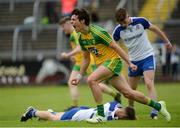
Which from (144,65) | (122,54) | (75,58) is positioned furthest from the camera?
(75,58)

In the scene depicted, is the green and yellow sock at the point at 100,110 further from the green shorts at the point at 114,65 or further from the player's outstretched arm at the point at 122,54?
the player's outstretched arm at the point at 122,54

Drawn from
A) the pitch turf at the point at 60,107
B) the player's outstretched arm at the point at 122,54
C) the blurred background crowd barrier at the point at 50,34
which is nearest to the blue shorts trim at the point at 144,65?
the pitch turf at the point at 60,107

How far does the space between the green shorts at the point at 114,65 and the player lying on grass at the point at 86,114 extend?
67 cm

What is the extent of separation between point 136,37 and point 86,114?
2.68 metres

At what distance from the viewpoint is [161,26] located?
3566cm

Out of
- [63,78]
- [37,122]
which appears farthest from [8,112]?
[63,78]

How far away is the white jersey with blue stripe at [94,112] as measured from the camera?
1502 centimetres

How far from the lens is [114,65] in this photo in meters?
15.0

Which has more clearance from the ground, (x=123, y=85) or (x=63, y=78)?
(x=123, y=85)

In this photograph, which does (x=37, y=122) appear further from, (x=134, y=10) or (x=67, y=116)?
(x=134, y=10)

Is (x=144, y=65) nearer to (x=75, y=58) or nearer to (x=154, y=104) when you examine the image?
(x=154, y=104)

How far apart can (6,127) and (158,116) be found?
12.7ft

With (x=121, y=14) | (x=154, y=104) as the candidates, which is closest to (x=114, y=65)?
(x=154, y=104)

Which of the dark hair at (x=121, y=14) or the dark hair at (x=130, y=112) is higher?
the dark hair at (x=121, y=14)
